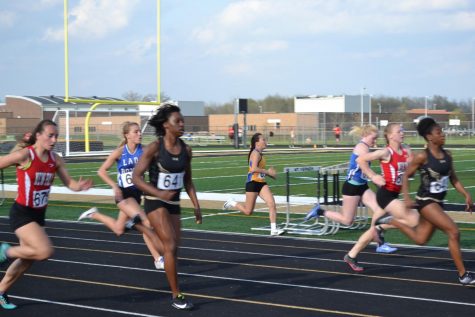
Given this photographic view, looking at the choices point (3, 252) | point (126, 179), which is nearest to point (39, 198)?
point (3, 252)

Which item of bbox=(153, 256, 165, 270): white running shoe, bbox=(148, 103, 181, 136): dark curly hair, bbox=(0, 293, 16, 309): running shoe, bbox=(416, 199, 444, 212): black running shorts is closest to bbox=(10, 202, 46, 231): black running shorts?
bbox=(0, 293, 16, 309): running shoe

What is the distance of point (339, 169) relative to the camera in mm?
13656

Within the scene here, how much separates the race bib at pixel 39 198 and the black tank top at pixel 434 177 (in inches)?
160

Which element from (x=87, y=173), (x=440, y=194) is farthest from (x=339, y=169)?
(x=87, y=173)

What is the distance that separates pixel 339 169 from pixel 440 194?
4.72m

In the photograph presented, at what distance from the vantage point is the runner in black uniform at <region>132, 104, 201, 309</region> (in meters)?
7.80

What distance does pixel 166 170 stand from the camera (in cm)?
791

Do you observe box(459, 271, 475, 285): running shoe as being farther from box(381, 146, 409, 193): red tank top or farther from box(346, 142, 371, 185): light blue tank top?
box(346, 142, 371, 185): light blue tank top

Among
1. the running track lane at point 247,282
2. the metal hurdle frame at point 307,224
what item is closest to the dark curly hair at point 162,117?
the running track lane at point 247,282

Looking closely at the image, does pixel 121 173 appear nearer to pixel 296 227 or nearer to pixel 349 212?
pixel 349 212

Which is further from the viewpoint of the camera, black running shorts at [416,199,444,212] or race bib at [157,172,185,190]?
black running shorts at [416,199,444,212]

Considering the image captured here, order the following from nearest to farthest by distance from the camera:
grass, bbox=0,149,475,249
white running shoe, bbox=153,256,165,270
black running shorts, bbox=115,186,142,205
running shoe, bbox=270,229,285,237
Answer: white running shoe, bbox=153,256,165,270 → black running shorts, bbox=115,186,142,205 → running shoe, bbox=270,229,285,237 → grass, bbox=0,149,475,249

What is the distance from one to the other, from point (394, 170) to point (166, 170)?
3325 mm

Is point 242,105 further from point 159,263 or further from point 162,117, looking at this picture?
point 162,117
